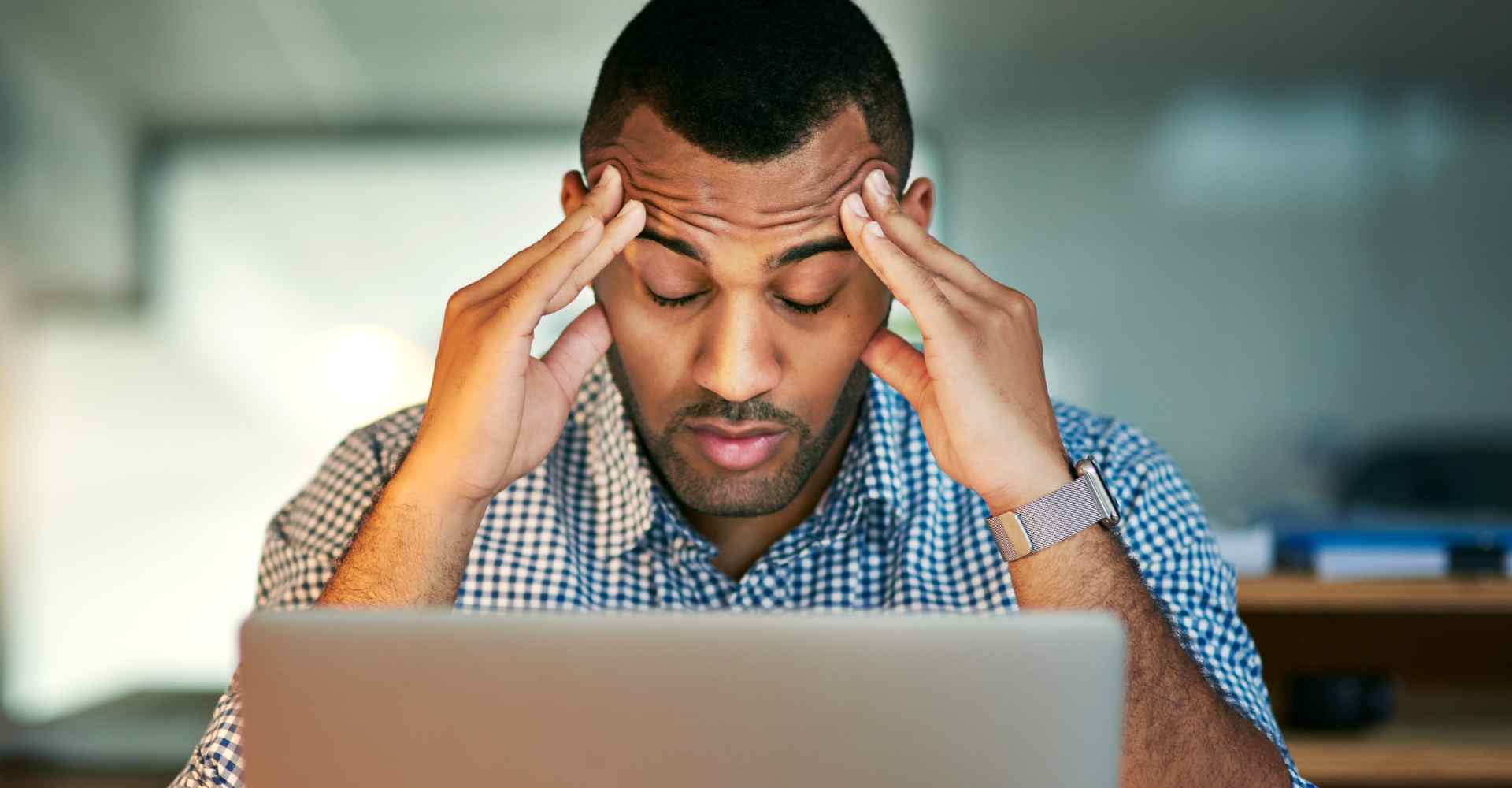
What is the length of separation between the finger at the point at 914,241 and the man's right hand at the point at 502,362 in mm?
243

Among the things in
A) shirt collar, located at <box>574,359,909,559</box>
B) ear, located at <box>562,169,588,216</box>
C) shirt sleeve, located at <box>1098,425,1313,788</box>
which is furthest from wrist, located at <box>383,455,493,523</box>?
shirt sleeve, located at <box>1098,425,1313,788</box>

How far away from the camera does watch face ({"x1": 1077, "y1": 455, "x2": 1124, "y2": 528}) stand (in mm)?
1177

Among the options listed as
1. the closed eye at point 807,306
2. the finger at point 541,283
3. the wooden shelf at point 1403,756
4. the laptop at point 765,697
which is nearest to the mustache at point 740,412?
the closed eye at point 807,306

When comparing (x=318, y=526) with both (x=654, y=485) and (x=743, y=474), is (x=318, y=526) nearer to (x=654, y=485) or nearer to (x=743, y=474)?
(x=654, y=485)

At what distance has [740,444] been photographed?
1381 millimetres

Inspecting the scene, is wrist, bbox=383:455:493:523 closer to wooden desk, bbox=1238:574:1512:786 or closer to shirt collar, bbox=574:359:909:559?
shirt collar, bbox=574:359:909:559

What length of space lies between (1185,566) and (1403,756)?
3.91 ft

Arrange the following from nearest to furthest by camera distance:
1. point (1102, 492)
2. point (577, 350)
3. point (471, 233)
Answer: point (1102, 492) < point (577, 350) < point (471, 233)

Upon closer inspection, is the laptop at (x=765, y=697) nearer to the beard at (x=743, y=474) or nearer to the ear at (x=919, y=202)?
the beard at (x=743, y=474)

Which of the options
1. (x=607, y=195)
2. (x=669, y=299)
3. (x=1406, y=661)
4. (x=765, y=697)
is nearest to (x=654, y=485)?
(x=669, y=299)

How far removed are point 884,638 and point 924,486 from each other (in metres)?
0.88

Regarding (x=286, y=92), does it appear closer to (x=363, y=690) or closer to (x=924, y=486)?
(x=924, y=486)

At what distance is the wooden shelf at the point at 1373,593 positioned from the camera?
2336mm

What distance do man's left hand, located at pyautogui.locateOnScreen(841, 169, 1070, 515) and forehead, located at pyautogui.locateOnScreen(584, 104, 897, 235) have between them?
0.07 meters
